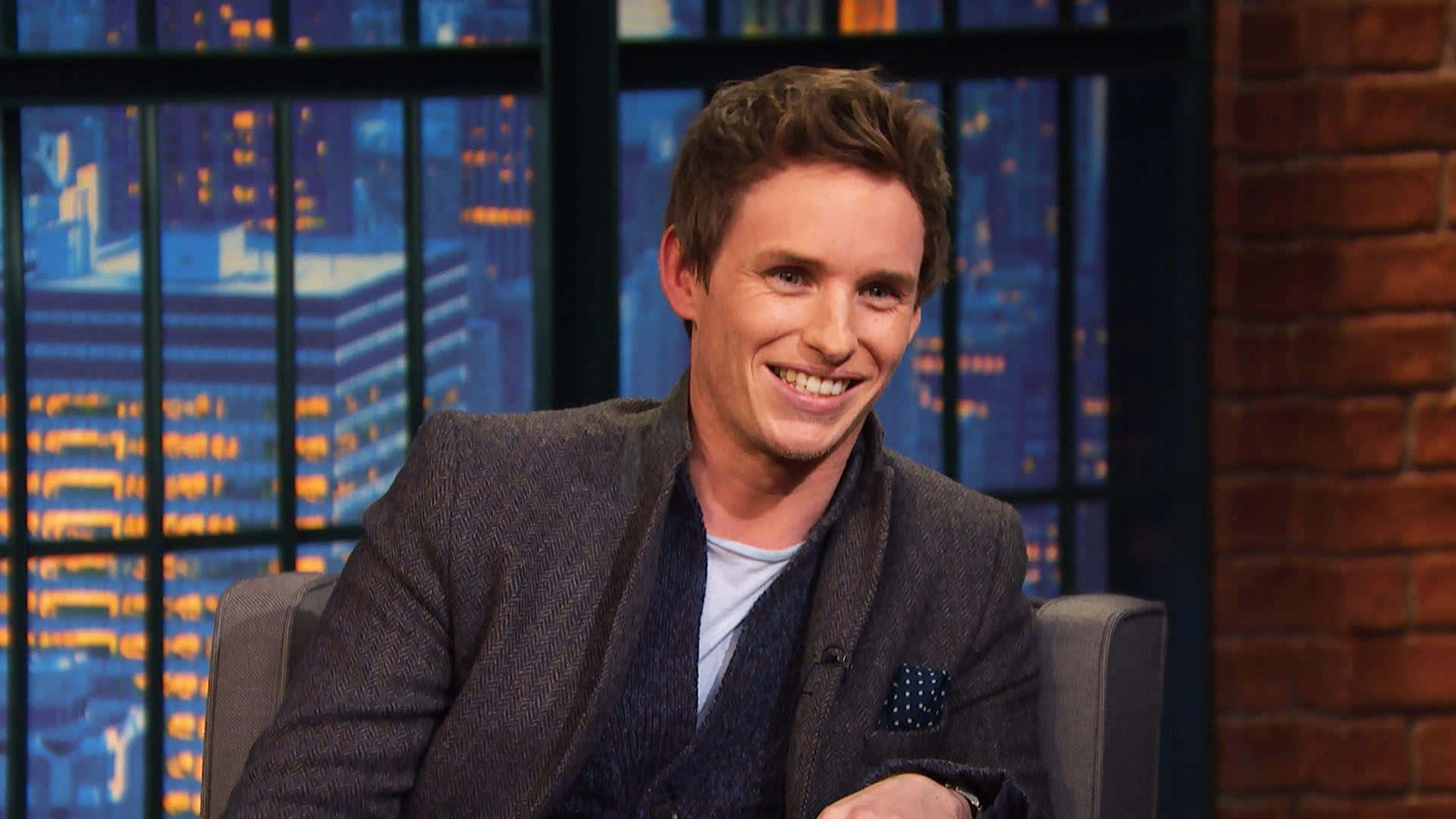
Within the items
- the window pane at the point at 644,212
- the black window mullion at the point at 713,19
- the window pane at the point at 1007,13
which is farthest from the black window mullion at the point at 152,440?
the window pane at the point at 1007,13

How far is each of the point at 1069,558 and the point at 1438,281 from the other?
776mm

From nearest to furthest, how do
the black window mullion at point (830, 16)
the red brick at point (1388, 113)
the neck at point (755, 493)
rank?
the neck at point (755, 493) < the red brick at point (1388, 113) < the black window mullion at point (830, 16)

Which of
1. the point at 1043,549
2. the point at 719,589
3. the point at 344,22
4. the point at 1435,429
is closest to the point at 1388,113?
the point at 1435,429

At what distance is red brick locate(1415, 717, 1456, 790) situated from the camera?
233cm

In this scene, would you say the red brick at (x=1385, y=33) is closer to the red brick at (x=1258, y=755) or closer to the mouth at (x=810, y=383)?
the red brick at (x=1258, y=755)

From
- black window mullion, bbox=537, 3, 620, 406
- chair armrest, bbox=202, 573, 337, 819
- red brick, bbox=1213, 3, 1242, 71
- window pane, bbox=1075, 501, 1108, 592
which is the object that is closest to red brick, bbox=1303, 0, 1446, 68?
red brick, bbox=1213, 3, 1242, 71

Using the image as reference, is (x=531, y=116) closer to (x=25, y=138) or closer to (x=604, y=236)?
(x=604, y=236)

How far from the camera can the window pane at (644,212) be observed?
2.59 metres

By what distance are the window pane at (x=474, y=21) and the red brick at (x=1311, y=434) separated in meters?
1.26

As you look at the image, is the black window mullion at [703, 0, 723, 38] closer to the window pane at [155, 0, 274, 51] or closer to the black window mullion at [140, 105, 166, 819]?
the window pane at [155, 0, 274, 51]

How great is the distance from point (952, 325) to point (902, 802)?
1.35m

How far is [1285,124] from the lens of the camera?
2.38 metres

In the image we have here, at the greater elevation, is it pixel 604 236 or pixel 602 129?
pixel 602 129

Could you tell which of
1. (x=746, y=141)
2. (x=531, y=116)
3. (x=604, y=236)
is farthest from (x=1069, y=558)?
(x=746, y=141)
